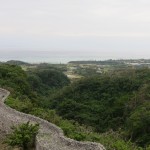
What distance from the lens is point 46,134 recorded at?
1841cm

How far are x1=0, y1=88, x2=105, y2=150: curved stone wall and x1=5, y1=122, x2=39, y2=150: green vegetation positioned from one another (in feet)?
1.01

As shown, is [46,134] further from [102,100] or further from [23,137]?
[102,100]

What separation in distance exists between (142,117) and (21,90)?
1211 cm

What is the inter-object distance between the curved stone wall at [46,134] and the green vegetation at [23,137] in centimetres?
31

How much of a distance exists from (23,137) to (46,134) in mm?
2015

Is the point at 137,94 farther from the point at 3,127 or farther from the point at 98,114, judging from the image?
the point at 3,127

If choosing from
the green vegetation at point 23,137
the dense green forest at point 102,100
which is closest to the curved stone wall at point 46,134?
the green vegetation at point 23,137

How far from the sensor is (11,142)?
53.3 ft

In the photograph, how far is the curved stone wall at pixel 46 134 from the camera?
16.1 metres

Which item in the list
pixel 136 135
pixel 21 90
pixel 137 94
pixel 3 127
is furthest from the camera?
pixel 137 94

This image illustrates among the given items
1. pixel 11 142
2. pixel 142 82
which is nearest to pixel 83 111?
pixel 142 82

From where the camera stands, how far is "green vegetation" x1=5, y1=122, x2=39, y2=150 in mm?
16359

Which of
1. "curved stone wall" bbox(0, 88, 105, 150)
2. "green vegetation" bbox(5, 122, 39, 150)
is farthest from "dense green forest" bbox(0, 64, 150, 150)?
"green vegetation" bbox(5, 122, 39, 150)

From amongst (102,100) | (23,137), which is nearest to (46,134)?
(23,137)
